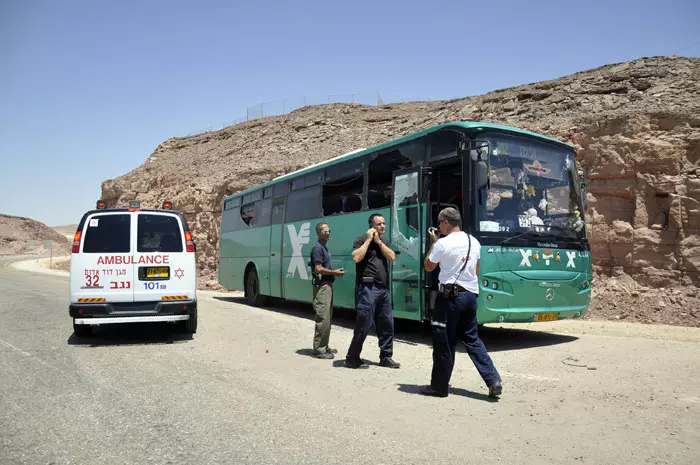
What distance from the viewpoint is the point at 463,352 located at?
29.2ft

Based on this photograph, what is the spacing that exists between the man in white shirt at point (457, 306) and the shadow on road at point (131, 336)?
5486mm

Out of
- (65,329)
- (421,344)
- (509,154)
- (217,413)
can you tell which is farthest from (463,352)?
(65,329)

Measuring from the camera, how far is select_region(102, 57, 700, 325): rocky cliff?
584 inches

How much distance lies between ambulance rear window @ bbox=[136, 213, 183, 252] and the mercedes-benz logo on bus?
20.0ft

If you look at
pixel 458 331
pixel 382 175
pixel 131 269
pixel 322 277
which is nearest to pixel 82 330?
pixel 131 269

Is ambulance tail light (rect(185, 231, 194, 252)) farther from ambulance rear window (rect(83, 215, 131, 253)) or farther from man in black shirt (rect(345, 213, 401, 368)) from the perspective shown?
man in black shirt (rect(345, 213, 401, 368))

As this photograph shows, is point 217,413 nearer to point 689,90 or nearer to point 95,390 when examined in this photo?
point 95,390

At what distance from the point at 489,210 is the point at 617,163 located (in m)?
9.73

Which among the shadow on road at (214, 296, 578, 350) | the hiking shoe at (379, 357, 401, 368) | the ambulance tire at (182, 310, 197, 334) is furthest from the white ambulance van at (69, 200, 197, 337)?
the hiking shoe at (379, 357, 401, 368)

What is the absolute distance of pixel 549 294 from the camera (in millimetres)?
8945

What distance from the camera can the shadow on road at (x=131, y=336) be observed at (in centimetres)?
930

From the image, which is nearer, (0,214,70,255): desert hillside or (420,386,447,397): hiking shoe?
(420,386,447,397): hiking shoe

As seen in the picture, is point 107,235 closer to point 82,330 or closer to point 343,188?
point 82,330

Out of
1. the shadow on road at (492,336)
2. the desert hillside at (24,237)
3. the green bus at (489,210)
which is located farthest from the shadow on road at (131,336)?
the desert hillside at (24,237)
